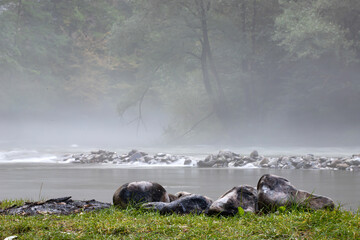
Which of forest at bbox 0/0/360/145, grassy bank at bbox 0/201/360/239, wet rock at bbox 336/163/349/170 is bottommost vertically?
grassy bank at bbox 0/201/360/239

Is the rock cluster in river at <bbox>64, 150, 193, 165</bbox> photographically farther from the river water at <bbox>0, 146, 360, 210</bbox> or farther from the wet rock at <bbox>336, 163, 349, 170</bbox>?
the wet rock at <bbox>336, 163, 349, 170</bbox>

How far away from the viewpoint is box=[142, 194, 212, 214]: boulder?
4574 millimetres

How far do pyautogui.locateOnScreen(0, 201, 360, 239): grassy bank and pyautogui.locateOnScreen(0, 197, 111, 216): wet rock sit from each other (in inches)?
15.5

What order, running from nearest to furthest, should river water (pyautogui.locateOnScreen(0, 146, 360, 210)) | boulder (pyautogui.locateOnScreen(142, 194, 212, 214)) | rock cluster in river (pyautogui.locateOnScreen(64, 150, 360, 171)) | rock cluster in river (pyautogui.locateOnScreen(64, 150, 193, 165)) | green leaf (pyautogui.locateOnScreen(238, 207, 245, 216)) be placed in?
green leaf (pyautogui.locateOnScreen(238, 207, 245, 216)) → boulder (pyautogui.locateOnScreen(142, 194, 212, 214)) → river water (pyautogui.locateOnScreen(0, 146, 360, 210)) → rock cluster in river (pyautogui.locateOnScreen(64, 150, 360, 171)) → rock cluster in river (pyautogui.locateOnScreen(64, 150, 193, 165))

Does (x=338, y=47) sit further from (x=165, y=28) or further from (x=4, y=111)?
(x=4, y=111)

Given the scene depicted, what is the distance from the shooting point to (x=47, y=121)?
48031 mm

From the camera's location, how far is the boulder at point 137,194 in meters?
4.91

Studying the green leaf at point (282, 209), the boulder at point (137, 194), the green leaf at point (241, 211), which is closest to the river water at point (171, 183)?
the boulder at point (137, 194)

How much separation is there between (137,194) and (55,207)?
82 cm

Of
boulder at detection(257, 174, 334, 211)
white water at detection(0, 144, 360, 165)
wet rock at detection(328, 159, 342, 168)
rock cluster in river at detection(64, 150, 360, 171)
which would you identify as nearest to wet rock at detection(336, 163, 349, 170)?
rock cluster in river at detection(64, 150, 360, 171)

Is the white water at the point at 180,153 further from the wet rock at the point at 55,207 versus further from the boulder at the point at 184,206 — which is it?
the wet rock at the point at 55,207

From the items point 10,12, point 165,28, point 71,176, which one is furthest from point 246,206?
point 10,12

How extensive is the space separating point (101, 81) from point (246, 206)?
4660 centimetres

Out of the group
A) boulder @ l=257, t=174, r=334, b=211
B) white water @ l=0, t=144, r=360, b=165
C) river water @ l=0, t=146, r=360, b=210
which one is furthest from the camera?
white water @ l=0, t=144, r=360, b=165
